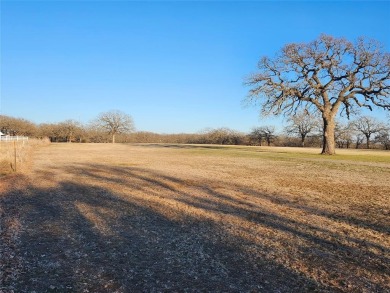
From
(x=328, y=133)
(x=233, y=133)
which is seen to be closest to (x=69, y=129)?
(x=233, y=133)

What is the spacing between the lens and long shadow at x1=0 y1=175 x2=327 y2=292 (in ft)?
12.9

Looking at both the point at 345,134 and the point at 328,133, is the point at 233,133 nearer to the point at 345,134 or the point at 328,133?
the point at 345,134

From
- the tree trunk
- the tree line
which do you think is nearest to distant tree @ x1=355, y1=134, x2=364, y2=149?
the tree line

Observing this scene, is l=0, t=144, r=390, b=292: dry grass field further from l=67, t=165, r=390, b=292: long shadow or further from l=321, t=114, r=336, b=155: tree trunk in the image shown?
l=321, t=114, r=336, b=155: tree trunk

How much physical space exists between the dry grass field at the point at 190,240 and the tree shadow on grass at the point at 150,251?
0.02 metres

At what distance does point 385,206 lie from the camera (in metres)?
8.65

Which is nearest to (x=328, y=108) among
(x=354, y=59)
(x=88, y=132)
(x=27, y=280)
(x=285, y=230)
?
(x=354, y=59)

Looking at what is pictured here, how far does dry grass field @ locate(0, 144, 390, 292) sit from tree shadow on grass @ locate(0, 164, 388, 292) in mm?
16

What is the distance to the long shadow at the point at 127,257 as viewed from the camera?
3924 mm

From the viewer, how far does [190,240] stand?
561 cm

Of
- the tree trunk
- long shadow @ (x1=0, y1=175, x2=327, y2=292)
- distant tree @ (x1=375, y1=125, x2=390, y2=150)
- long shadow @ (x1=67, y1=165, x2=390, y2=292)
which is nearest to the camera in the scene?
long shadow @ (x1=0, y1=175, x2=327, y2=292)

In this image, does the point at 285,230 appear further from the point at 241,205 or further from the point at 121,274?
the point at 121,274

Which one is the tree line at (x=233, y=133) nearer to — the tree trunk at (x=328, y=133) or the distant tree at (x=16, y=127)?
the distant tree at (x=16, y=127)

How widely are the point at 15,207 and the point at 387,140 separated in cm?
8416
